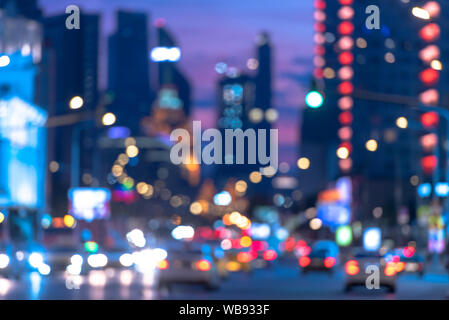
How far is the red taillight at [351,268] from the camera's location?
35.0 m

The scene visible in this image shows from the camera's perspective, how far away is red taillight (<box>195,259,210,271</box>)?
114 feet

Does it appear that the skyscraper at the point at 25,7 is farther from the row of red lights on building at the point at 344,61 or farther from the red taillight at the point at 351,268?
the row of red lights on building at the point at 344,61

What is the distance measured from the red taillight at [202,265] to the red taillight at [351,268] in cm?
459

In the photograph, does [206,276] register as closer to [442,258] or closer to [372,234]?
[442,258]

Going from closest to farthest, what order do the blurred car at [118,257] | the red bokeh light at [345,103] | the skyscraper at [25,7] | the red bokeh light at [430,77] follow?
the blurred car at [118,257] → the skyscraper at [25,7] → the red bokeh light at [430,77] → the red bokeh light at [345,103]

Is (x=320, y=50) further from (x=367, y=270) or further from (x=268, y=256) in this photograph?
(x=367, y=270)

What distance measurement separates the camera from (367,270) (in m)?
35.4

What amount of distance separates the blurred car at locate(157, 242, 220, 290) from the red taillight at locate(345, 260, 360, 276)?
4343 millimetres

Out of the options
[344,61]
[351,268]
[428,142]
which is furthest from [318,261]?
[344,61]

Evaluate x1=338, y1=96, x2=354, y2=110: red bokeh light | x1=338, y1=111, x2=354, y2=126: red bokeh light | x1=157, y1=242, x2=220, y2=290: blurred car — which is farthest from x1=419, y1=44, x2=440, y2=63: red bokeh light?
x1=157, y1=242, x2=220, y2=290: blurred car

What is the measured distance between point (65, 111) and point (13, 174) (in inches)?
2429

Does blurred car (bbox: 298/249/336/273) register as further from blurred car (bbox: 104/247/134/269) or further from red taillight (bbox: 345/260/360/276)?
red taillight (bbox: 345/260/360/276)

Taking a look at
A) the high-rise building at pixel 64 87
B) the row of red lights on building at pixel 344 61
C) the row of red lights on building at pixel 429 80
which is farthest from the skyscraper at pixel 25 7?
the row of red lights on building at pixel 344 61

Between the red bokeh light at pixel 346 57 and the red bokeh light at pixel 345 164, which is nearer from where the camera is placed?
the red bokeh light at pixel 346 57
